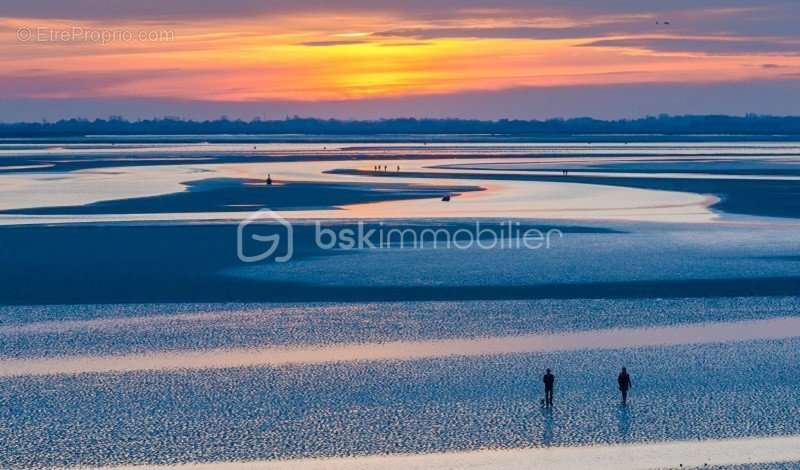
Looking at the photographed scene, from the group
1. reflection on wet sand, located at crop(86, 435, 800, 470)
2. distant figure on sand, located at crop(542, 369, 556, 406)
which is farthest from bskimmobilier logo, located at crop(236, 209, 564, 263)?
reflection on wet sand, located at crop(86, 435, 800, 470)

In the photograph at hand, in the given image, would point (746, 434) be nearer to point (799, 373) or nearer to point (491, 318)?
point (799, 373)

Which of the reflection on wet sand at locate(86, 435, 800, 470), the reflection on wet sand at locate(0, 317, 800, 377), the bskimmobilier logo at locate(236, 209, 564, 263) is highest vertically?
the bskimmobilier logo at locate(236, 209, 564, 263)

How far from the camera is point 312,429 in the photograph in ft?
58.9

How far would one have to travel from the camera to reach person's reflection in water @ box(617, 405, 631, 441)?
1759 cm

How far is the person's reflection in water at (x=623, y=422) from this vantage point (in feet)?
57.7

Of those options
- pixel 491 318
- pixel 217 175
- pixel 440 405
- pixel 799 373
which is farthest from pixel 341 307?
pixel 217 175

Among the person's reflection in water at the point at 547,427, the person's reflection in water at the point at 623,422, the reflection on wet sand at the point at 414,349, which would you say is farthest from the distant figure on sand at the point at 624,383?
the reflection on wet sand at the point at 414,349

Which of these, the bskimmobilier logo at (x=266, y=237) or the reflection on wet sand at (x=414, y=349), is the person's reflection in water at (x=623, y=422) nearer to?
the reflection on wet sand at (x=414, y=349)

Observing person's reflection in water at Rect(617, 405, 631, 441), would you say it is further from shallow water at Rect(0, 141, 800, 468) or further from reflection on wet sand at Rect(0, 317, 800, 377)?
reflection on wet sand at Rect(0, 317, 800, 377)

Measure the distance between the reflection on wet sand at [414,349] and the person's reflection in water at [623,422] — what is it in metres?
4.50

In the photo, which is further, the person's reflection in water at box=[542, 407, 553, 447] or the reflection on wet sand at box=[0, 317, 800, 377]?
the reflection on wet sand at box=[0, 317, 800, 377]

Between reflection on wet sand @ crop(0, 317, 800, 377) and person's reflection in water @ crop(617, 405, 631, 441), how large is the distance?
450 cm

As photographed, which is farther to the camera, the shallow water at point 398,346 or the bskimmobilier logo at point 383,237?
the bskimmobilier logo at point 383,237

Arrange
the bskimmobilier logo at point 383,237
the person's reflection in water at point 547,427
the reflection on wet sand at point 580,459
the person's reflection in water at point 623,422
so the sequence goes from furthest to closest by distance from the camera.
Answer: the bskimmobilier logo at point 383,237, the person's reflection in water at point 623,422, the person's reflection in water at point 547,427, the reflection on wet sand at point 580,459
